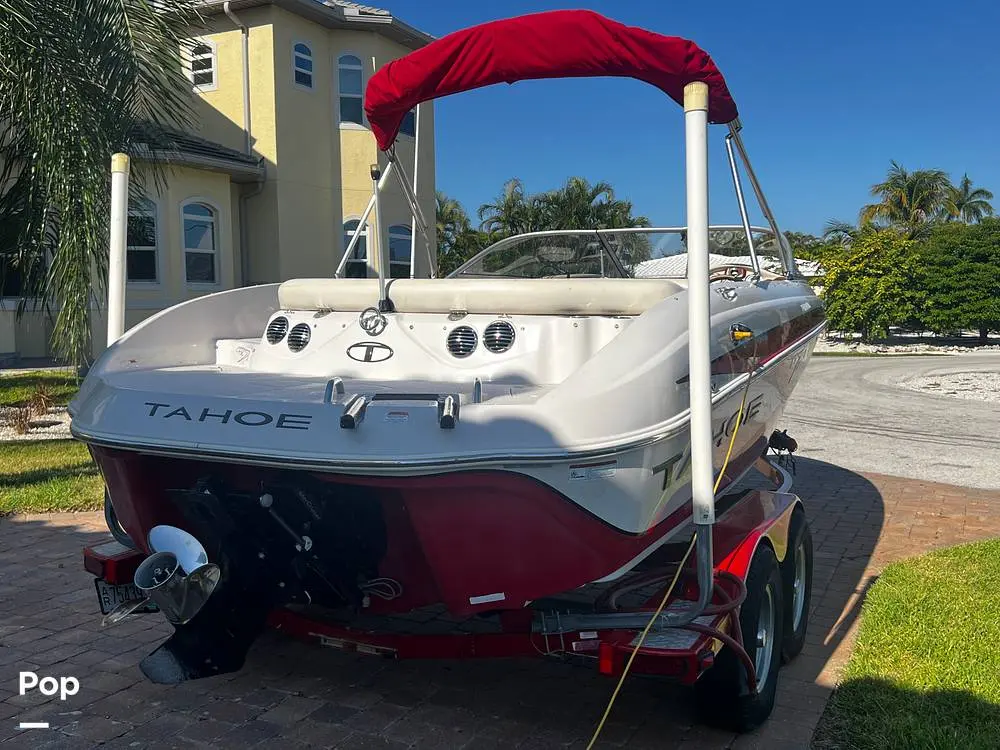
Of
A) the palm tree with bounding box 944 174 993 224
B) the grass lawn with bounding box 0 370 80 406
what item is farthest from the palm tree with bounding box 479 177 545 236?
the palm tree with bounding box 944 174 993 224

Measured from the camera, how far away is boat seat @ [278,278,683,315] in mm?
3852

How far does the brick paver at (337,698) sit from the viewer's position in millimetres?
3520

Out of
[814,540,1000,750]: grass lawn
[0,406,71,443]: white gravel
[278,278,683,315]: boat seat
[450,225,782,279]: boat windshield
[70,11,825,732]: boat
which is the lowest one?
[814,540,1000,750]: grass lawn

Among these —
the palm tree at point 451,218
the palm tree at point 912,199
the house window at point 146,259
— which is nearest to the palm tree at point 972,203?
the palm tree at point 912,199

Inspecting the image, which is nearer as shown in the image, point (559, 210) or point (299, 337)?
point (299, 337)

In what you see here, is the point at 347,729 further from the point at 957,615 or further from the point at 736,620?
the point at 957,615

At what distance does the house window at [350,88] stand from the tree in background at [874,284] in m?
16.2

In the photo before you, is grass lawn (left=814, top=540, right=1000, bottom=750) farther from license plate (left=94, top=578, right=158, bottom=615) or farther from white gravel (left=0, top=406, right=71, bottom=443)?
white gravel (left=0, top=406, right=71, bottom=443)

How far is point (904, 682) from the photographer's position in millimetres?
3922

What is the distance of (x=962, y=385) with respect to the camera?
1680 cm

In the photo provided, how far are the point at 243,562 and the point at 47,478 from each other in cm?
562

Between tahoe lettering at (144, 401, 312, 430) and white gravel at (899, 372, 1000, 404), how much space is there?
1401cm

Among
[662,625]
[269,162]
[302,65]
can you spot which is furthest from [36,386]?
[662,625]

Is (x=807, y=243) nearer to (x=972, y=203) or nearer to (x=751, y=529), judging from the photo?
(x=972, y=203)
